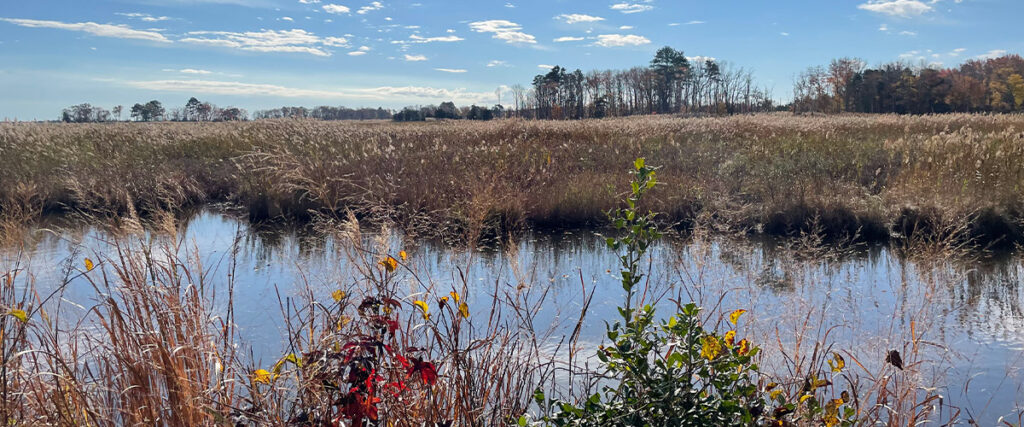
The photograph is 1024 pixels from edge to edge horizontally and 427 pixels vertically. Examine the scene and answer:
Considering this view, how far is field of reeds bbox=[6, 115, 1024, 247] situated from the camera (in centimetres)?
735

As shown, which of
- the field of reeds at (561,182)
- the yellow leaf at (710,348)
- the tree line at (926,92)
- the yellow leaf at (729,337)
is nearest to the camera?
the yellow leaf at (710,348)

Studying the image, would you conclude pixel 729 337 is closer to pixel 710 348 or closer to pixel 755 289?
pixel 710 348

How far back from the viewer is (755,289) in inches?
196

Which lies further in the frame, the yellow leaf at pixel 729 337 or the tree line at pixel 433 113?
the tree line at pixel 433 113

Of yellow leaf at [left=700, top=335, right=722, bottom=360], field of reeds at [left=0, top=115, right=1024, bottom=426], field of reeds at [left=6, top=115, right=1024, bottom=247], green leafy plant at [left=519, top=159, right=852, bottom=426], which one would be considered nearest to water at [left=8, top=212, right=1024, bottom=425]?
field of reeds at [left=0, top=115, right=1024, bottom=426]

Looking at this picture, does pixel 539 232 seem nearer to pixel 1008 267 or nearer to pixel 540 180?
pixel 540 180

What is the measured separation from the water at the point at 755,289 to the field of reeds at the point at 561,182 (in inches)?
17.8

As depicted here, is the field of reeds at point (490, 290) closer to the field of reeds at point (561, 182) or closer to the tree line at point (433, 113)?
the field of reeds at point (561, 182)

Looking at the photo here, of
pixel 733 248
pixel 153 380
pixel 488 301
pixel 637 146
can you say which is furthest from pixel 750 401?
pixel 637 146

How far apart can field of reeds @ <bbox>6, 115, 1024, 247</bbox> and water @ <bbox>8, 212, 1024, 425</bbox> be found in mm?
451

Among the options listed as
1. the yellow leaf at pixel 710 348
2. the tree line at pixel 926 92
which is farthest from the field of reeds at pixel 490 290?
the tree line at pixel 926 92

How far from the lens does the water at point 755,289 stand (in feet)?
11.8

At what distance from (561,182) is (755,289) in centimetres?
493

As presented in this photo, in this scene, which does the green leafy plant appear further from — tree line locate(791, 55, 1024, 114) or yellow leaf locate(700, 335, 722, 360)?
tree line locate(791, 55, 1024, 114)
